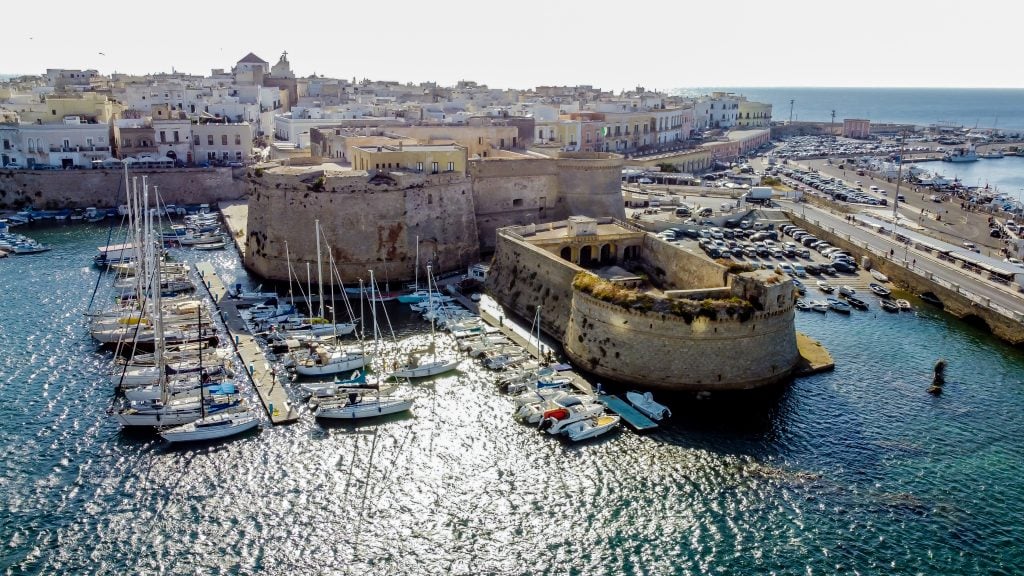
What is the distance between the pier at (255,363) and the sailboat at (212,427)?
1.05m

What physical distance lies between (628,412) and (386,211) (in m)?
21.7

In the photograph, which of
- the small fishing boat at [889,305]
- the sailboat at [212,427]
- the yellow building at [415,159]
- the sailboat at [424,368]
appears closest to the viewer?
the sailboat at [212,427]

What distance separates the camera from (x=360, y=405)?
2923 centimetres

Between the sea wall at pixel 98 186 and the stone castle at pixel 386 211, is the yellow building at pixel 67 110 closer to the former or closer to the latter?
the sea wall at pixel 98 186

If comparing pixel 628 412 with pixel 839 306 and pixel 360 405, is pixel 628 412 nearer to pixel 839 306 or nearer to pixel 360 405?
pixel 360 405

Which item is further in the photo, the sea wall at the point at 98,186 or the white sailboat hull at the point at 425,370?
the sea wall at the point at 98,186

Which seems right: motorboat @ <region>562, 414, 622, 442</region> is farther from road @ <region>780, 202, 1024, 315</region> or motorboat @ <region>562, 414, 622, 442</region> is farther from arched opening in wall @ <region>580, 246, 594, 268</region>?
road @ <region>780, 202, 1024, 315</region>

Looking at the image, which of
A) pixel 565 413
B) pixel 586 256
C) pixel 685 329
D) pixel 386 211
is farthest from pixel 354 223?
pixel 685 329

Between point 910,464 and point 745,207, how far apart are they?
128ft

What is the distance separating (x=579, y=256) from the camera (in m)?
42.2

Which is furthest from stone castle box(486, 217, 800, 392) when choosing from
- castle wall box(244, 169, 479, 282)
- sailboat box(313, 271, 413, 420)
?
castle wall box(244, 169, 479, 282)

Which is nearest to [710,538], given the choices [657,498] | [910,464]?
[657,498]

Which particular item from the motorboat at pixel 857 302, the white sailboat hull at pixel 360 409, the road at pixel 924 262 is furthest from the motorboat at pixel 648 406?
the road at pixel 924 262

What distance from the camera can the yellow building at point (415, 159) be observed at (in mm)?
47812
